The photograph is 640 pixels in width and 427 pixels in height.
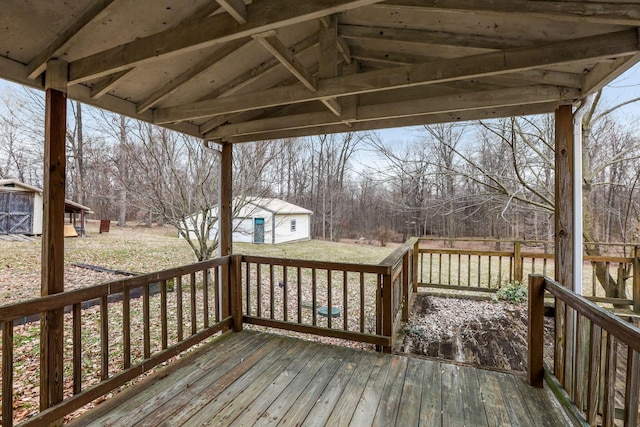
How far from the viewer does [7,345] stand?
5.68 feet

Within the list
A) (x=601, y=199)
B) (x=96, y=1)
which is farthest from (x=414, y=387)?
(x=601, y=199)

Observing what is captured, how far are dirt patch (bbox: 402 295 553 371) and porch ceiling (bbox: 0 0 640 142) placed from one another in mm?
2698

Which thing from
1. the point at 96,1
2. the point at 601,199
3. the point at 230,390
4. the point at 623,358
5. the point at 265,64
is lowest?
the point at 623,358

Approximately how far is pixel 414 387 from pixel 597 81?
106 inches

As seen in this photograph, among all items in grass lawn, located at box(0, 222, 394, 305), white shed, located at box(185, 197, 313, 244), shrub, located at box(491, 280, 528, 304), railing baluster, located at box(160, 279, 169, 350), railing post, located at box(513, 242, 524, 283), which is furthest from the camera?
white shed, located at box(185, 197, 313, 244)

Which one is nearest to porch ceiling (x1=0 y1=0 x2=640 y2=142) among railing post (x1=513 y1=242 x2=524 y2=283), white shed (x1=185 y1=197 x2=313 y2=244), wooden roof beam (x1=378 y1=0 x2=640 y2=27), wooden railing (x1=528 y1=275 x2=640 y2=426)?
wooden roof beam (x1=378 y1=0 x2=640 y2=27)

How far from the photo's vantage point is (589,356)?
1.77 m

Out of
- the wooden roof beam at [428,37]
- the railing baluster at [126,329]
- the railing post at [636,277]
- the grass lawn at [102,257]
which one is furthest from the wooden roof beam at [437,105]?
the grass lawn at [102,257]

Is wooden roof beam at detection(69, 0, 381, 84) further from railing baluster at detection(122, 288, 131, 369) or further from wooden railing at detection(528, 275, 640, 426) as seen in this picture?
wooden railing at detection(528, 275, 640, 426)

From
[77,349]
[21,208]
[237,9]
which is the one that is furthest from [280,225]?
[237,9]

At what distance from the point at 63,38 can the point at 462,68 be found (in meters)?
2.66

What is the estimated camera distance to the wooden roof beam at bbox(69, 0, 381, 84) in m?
1.54

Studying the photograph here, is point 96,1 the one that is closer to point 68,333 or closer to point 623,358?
point 68,333

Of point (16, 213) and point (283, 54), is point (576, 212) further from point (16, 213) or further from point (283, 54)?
point (16, 213)
